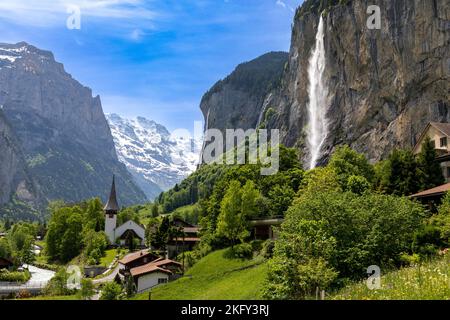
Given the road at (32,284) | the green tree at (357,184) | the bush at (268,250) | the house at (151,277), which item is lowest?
the road at (32,284)

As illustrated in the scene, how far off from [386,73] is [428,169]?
6484cm

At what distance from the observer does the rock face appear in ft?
327

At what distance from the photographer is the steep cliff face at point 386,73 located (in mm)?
99812

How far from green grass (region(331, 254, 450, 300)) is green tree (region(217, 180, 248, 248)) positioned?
35.1 m

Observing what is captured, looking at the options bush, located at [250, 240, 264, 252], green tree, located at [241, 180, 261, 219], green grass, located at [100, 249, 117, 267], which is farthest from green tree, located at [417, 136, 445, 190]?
green grass, located at [100, 249, 117, 267]

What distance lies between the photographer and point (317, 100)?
147 metres

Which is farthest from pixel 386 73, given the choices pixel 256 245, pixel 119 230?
pixel 119 230

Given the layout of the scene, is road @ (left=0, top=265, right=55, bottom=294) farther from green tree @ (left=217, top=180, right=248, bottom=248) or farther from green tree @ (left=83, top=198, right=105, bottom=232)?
green tree @ (left=217, top=180, right=248, bottom=248)

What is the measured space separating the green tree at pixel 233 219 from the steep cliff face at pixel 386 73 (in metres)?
56.6

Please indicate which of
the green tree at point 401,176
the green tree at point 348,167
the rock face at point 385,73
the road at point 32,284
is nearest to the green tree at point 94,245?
the road at point 32,284

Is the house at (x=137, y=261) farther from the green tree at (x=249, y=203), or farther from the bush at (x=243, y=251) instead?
the bush at (x=243, y=251)

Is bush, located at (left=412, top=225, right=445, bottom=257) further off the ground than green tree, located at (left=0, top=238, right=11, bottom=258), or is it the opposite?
green tree, located at (left=0, top=238, right=11, bottom=258)
